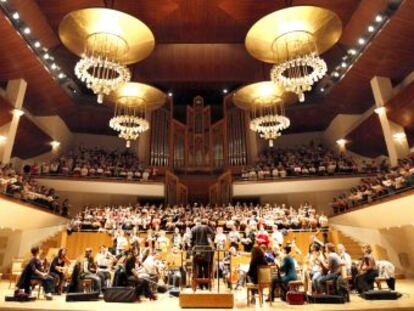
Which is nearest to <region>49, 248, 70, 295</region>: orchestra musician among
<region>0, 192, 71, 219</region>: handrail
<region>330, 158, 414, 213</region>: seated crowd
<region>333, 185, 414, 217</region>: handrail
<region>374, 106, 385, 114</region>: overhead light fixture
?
<region>0, 192, 71, 219</region>: handrail

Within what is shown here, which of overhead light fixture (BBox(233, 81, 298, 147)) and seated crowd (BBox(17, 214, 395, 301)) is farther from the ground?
overhead light fixture (BBox(233, 81, 298, 147))

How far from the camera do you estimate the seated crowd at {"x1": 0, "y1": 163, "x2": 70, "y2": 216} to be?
9250 mm

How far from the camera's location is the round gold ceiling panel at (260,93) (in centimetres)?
1016

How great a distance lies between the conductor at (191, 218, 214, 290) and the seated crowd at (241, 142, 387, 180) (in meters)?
8.46

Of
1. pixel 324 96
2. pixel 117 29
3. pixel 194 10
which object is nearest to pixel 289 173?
pixel 324 96

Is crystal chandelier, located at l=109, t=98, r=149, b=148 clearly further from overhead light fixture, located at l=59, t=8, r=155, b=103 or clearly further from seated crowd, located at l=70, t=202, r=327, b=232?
seated crowd, located at l=70, t=202, r=327, b=232

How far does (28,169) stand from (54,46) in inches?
201

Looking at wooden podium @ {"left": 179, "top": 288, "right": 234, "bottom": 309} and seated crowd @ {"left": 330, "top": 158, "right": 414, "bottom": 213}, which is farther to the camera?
seated crowd @ {"left": 330, "top": 158, "right": 414, "bottom": 213}

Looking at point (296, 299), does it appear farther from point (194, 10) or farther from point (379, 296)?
point (194, 10)

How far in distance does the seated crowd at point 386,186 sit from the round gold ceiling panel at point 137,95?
7300 mm

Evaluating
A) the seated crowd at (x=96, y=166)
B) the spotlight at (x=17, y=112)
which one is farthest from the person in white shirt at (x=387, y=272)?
the spotlight at (x=17, y=112)

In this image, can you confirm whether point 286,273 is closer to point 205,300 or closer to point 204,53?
point 205,300

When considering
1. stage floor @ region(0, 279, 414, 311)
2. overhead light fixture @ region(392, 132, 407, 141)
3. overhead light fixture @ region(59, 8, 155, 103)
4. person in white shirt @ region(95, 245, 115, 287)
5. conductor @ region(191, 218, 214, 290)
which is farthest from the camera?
overhead light fixture @ region(392, 132, 407, 141)

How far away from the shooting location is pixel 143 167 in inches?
608
